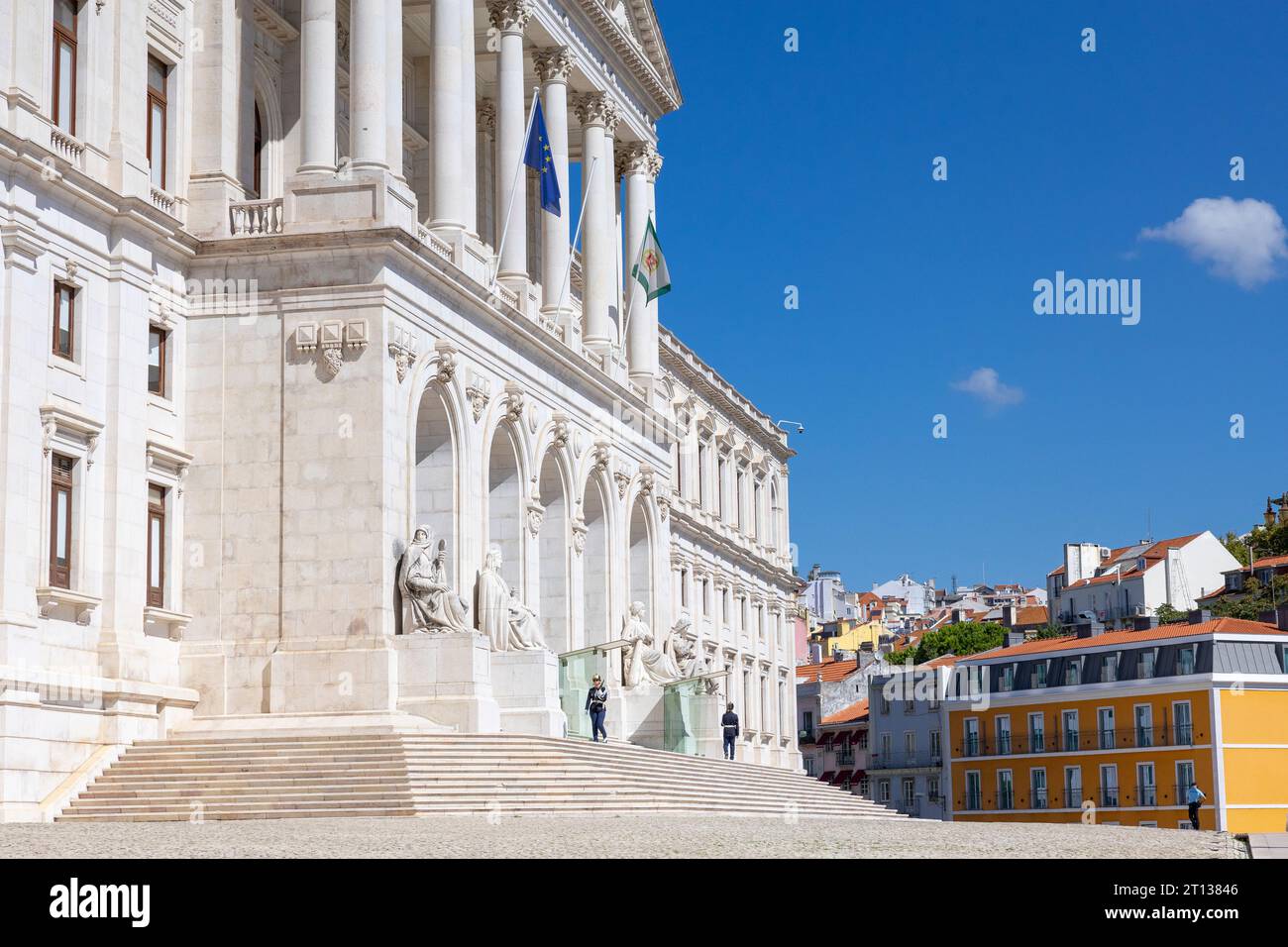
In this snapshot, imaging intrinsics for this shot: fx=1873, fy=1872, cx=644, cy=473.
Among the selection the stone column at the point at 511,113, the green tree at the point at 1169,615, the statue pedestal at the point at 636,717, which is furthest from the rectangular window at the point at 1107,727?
the stone column at the point at 511,113

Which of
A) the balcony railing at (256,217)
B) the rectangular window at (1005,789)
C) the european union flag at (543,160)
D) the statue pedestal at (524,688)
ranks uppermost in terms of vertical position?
the european union flag at (543,160)

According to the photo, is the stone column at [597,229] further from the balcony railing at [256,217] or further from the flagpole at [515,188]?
the balcony railing at [256,217]

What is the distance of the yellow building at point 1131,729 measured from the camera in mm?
80562

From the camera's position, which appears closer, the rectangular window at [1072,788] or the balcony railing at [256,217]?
the balcony railing at [256,217]

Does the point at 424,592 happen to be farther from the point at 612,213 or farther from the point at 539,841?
the point at 612,213

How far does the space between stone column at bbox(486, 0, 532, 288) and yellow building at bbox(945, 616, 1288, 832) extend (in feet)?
144

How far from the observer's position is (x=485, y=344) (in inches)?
1535

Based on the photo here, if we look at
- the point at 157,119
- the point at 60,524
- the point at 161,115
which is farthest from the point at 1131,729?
the point at 60,524

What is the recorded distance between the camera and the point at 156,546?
109 feet

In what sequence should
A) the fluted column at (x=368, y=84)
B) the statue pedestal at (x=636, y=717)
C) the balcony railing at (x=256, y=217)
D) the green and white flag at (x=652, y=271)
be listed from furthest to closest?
the green and white flag at (x=652, y=271) < the statue pedestal at (x=636, y=717) < the fluted column at (x=368, y=84) < the balcony railing at (x=256, y=217)

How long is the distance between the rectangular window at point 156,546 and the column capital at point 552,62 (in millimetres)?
17788

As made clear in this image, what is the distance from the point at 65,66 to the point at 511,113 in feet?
45.0

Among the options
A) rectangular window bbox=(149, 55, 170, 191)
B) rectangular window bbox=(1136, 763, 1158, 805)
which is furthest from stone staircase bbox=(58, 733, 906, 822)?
rectangular window bbox=(1136, 763, 1158, 805)
